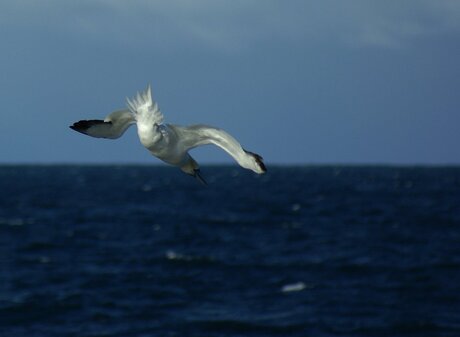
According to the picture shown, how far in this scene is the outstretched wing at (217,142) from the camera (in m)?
10.4

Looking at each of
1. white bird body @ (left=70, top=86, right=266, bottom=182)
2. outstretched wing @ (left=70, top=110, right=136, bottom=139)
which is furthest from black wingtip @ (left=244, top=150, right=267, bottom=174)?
outstretched wing @ (left=70, top=110, right=136, bottom=139)

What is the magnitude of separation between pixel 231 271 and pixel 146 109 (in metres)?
65.3

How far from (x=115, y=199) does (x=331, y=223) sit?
58237 millimetres

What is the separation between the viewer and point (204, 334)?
175ft

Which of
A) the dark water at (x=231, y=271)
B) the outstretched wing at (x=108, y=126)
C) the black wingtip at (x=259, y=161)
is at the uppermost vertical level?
the dark water at (x=231, y=271)

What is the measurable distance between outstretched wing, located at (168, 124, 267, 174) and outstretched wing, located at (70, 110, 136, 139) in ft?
2.11

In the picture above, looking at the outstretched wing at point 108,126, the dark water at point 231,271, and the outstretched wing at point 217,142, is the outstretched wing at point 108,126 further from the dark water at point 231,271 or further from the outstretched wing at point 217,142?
the dark water at point 231,271

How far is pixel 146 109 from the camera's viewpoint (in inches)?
426

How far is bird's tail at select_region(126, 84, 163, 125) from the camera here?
1061cm

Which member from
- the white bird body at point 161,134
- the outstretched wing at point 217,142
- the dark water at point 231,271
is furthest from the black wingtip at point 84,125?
the dark water at point 231,271

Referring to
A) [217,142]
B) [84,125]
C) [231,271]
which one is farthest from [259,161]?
[231,271]

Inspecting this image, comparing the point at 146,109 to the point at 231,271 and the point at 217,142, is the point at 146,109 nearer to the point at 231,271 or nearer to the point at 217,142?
the point at 217,142

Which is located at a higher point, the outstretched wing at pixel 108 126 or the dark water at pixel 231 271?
the dark water at pixel 231 271

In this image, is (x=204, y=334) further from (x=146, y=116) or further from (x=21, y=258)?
(x=146, y=116)
